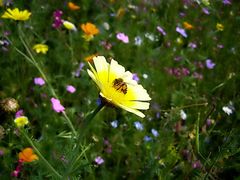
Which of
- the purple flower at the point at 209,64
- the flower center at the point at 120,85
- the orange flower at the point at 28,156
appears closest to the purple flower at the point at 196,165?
the orange flower at the point at 28,156

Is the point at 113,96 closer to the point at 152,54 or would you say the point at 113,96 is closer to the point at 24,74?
the point at 24,74

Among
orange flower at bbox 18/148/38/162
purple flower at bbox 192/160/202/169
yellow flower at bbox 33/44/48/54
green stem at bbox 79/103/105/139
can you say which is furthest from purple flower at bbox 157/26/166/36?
green stem at bbox 79/103/105/139

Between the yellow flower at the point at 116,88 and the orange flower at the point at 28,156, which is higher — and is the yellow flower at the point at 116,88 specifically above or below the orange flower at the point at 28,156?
above

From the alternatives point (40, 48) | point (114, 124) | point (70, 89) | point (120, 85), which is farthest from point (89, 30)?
point (120, 85)

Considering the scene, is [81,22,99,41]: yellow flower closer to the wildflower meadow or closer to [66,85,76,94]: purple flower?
the wildflower meadow

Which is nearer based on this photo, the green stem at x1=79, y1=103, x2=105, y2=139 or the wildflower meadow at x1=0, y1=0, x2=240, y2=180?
the green stem at x1=79, y1=103, x2=105, y2=139

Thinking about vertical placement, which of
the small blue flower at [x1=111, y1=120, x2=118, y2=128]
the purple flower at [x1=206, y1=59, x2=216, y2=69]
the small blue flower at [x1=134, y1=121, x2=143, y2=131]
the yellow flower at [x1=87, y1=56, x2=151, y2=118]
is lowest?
the purple flower at [x1=206, y1=59, x2=216, y2=69]

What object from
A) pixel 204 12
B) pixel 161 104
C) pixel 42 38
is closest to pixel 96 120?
A: pixel 161 104

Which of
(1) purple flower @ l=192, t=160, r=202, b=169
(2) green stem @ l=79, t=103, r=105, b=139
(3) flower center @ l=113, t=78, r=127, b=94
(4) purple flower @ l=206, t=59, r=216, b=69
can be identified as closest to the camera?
(2) green stem @ l=79, t=103, r=105, b=139

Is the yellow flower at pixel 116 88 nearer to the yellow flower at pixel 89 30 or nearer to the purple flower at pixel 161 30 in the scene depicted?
the yellow flower at pixel 89 30

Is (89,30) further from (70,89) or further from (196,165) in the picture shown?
(196,165)
